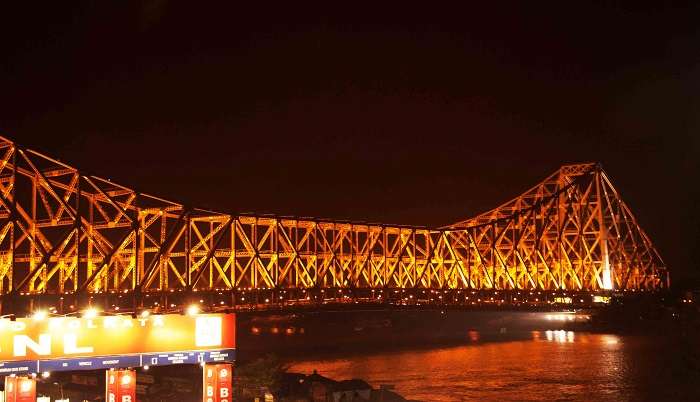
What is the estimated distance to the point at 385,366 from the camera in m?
71.5

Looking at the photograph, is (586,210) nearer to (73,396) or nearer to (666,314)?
(666,314)

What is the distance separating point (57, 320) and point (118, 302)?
3669 centimetres

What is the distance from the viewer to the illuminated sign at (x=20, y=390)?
29.4 m

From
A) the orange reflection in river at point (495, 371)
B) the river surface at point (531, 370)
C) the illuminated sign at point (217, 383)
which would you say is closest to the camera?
the illuminated sign at point (217, 383)

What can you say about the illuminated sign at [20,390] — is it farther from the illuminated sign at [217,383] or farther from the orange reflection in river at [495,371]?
the orange reflection in river at [495,371]

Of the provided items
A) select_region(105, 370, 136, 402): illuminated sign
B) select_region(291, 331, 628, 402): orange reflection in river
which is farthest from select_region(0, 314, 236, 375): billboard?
select_region(291, 331, 628, 402): orange reflection in river

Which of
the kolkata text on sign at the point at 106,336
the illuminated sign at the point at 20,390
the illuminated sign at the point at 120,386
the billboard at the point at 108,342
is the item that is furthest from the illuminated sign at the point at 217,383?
the illuminated sign at the point at 20,390

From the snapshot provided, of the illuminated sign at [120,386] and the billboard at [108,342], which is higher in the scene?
the billboard at [108,342]

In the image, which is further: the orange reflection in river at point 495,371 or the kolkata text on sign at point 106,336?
the orange reflection in river at point 495,371

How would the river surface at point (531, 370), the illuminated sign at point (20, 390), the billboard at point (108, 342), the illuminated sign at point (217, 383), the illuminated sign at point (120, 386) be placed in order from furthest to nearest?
the river surface at point (531, 370), the illuminated sign at point (217, 383), the illuminated sign at point (120, 386), the illuminated sign at point (20, 390), the billboard at point (108, 342)

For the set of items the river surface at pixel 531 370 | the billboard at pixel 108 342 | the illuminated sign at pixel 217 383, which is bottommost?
the river surface at pixel 531 370

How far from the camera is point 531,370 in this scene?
68.2 metres

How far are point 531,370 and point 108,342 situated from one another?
46013 mm

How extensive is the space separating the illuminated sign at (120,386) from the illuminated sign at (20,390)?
253 centimetres
